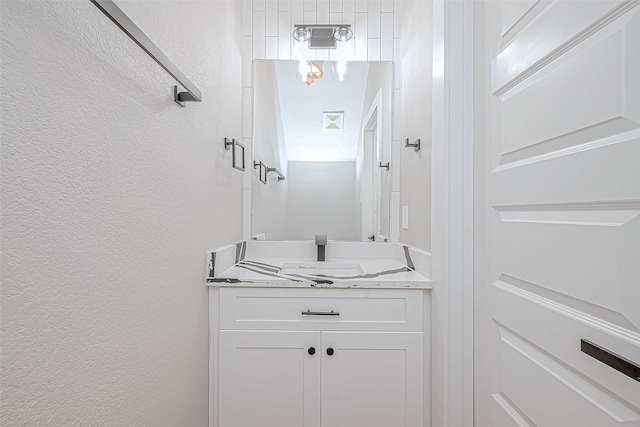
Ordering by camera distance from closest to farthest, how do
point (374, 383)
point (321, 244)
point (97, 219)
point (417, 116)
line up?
point (97, 219), point (374, 383), point (417, 116), point (321, 244)

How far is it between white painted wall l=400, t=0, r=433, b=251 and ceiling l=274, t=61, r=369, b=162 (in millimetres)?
281

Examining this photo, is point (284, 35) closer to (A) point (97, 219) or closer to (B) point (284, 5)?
(B) point (284, 5)

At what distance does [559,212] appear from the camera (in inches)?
28.9

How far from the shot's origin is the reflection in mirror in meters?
1.86

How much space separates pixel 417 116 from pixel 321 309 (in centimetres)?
97

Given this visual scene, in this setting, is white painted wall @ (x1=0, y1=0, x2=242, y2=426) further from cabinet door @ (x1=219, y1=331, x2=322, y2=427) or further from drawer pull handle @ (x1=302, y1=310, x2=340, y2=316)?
drawer pull handle @ (x1=302, y1=310, x2=340, y2=316)

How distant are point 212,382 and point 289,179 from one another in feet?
3.67

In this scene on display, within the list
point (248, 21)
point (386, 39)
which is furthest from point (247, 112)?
point (386, 39)

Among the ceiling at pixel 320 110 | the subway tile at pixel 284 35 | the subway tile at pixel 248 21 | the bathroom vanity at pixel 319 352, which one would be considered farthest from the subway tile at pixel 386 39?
the bathroom vanity at pixel 319 352

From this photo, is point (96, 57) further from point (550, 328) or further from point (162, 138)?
point (550, 328)

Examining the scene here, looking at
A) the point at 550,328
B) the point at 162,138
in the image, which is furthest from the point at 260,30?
the point at 550,328

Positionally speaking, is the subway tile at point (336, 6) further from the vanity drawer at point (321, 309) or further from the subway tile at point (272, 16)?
the vanity drawer at point (321, 309)

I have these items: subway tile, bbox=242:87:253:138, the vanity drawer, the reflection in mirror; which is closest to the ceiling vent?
the reflection in mirror

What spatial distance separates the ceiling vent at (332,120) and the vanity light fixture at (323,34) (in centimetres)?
36
